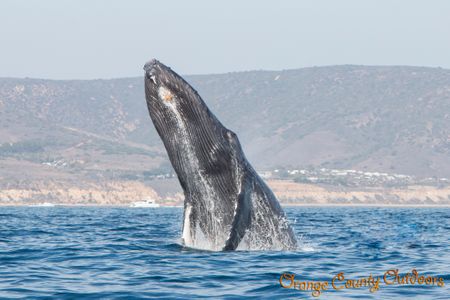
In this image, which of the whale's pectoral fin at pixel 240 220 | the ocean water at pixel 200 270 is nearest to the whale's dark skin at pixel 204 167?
the whale's pectoral fin at pixel 240 220

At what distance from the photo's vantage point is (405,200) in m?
156

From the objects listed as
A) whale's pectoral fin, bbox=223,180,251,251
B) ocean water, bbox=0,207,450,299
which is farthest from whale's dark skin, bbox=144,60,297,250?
ocean water, bbox=0,207,450,299

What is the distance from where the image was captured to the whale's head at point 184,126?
48.0ft

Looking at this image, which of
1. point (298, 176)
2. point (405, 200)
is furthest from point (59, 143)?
point (405, 200)

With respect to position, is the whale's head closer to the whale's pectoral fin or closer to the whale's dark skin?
the whale's dark skin

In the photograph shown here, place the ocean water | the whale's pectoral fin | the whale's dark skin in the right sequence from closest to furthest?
the ocean water, the whale's dark skin, the whale's pectoral fin

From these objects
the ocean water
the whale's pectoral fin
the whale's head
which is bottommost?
the ocean water

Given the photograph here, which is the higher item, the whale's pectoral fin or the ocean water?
the whale's pectoral fin

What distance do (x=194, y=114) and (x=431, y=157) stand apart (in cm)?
18474

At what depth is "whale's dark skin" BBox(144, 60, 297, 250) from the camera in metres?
14.7

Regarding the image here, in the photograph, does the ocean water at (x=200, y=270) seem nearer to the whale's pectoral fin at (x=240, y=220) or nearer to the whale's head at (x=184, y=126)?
the whale's pectoral fin at (x=240, y=220)

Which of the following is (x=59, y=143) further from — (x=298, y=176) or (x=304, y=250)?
(x=304, y=250)

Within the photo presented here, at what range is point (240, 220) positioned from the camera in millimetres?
14891

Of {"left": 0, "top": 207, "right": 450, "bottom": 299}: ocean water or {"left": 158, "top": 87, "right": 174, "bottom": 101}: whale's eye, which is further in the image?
{"left": 158, "top": 87, "right": 174, "bottom": 101}: whale's eye
